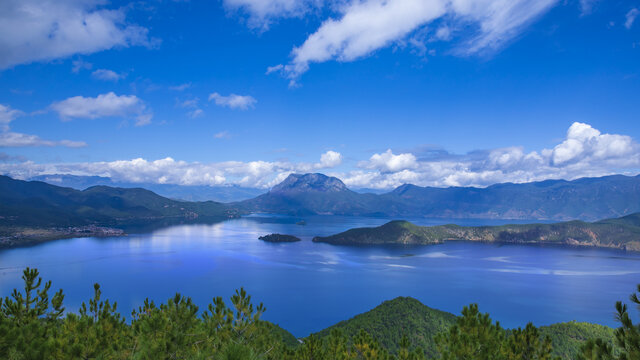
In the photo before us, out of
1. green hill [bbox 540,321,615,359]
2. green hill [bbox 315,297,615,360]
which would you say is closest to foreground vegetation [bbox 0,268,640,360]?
green hill [bbox 315,297,615,360]

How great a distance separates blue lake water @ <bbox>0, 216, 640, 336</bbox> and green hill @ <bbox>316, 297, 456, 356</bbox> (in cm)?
1212

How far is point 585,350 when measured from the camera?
8.44 metres

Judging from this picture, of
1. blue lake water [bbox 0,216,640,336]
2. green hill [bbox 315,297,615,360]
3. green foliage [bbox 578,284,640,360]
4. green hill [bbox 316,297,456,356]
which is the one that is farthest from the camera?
blue lake water [bbox 0,216,640,336]

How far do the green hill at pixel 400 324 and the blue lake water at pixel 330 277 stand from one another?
1212 cm

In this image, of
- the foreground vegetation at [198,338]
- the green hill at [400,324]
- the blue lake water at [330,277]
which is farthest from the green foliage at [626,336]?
the blue lake water at [330,277]

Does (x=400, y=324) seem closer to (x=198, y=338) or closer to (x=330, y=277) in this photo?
(x=330, y=277)

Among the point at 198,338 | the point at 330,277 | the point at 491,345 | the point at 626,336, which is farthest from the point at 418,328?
the point at 626,336

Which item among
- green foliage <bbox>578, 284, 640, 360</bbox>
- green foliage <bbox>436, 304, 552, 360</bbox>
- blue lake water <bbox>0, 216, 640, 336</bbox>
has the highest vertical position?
green foliage <bbox>578, 284, 640, 360</bbox>

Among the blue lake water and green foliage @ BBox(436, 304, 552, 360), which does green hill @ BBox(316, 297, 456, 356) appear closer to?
the blue lake water

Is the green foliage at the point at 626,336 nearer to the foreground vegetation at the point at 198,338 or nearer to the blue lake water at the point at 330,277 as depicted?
the foreground vegetation at the point at 198,338

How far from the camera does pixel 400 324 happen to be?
226 feet

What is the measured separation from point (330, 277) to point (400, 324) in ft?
177

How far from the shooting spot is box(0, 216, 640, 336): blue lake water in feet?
294

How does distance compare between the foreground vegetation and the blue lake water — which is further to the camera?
the blue lake water
